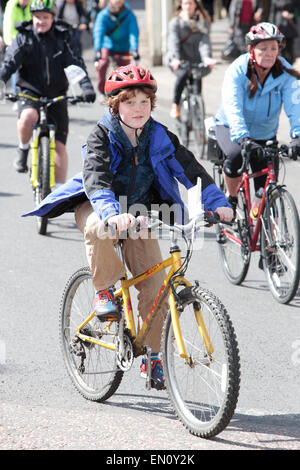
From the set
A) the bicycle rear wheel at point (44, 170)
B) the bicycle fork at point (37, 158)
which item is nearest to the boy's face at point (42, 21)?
the bicycle fork at point (37, 158)

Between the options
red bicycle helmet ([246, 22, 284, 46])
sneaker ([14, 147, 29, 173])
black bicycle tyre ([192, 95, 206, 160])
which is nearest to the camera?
red bicycle helmet ([246, 22, 284, 46])

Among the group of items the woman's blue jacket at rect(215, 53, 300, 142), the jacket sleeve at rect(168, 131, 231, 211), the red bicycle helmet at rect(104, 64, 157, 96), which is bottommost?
the woman's blue jacket at rect(215, 53, 300, 142)

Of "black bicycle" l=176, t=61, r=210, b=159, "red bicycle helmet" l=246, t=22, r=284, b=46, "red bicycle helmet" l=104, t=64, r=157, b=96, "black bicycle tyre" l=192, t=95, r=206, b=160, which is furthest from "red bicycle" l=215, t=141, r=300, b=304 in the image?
"black bicycle" l=176, t=61, r=210, b=159

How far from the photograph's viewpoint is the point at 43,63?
911cm

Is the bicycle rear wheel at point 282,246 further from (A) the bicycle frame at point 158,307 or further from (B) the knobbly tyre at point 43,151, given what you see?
(B) the knobbly tyre at point 43,151

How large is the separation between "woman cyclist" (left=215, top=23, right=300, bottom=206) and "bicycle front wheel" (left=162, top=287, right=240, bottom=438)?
2.62m

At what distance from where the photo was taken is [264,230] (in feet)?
23.1

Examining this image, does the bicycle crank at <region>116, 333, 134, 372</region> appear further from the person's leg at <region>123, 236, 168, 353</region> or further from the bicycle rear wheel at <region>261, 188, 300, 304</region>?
the bicycle rear wheel at <region>261, 188, 300, 304</region>

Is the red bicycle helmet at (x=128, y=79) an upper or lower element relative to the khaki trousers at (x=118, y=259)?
upper

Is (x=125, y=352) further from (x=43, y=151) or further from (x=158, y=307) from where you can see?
(x=43, y=151)

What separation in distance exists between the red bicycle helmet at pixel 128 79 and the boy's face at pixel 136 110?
0.21 feet

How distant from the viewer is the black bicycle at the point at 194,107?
1245cm

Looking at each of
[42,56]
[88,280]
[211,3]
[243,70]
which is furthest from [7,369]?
[211,3]

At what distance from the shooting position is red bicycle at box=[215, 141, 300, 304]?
6734 millimetres
